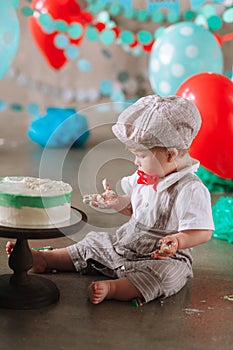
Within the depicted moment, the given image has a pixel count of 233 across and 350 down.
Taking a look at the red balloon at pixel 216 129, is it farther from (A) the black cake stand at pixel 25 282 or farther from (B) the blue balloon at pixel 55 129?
(B) the blue balloon at pixel 55 129

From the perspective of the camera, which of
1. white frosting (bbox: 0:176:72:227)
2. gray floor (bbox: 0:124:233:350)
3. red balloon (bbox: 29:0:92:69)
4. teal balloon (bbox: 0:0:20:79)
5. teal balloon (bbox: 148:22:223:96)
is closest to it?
gray floor (bbox: 0:124:233:350)

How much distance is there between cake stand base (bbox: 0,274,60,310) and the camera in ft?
5.65

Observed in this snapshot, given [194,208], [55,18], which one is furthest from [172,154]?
[55,18]

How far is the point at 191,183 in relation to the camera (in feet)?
6.02

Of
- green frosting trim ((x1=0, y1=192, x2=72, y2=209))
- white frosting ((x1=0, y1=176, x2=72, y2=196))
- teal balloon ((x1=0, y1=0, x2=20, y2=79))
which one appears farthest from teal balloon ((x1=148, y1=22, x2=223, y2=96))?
green frosting trim ((x1=0, y1=192, x2=72, y2=209))

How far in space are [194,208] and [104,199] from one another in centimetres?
29

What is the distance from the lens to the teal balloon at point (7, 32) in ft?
10.5

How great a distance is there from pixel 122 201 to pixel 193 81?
99 cm

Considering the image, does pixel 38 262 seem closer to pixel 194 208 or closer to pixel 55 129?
pixel 194 208

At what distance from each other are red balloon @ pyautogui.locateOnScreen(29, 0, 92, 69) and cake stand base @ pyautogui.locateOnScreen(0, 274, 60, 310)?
7.61 ft

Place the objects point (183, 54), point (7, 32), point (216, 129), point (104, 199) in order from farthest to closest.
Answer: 1. point (183, 54)
2. point (7, 32)
3. point (216, 129)
4. point (104, 199)

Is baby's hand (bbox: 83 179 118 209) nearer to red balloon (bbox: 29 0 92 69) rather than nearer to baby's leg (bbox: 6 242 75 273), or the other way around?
baby's leg (bbox: 6 242 75 273)

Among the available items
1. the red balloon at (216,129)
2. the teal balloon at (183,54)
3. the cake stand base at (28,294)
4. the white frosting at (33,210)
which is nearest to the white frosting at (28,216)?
the white frosting at (33,210)

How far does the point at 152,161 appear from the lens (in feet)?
5.98
